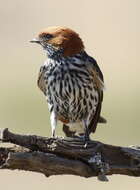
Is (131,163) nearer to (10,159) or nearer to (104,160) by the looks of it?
(104,160)

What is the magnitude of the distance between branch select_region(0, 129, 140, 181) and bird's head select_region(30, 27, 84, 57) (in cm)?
136

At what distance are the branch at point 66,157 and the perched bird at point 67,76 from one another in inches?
42.9

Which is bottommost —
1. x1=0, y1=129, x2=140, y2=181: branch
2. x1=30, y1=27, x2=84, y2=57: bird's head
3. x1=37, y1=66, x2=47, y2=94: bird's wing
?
x1=0, y1=129, x2=140, y2=181: branch

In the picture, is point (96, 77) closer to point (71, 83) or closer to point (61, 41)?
point (71, 83)

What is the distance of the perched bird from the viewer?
11469mm

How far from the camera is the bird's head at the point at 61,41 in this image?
11.4 metres

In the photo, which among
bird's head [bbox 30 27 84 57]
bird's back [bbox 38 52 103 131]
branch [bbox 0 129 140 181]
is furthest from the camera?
bird's back [bbox 38 52 103 131]

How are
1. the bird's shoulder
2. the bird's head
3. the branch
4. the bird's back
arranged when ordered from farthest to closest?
the bird's shoulder → the bird's back → the bird's head → the branch

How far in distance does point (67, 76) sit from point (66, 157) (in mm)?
1707

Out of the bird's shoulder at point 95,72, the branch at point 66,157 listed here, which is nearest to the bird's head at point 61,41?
the bird's shoulder at point 95,72

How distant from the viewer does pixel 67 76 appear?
1157 cm

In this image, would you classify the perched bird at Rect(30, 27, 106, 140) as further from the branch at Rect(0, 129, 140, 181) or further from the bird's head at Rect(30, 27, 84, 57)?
the branch at Rect(0, 129, 140, 181)

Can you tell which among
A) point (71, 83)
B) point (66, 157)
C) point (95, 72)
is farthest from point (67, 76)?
point (66, 157)

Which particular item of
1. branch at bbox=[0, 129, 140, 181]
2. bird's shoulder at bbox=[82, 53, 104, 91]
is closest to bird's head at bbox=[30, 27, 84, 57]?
bird's shoulder at bbox=[82, 53, 104, 91]
